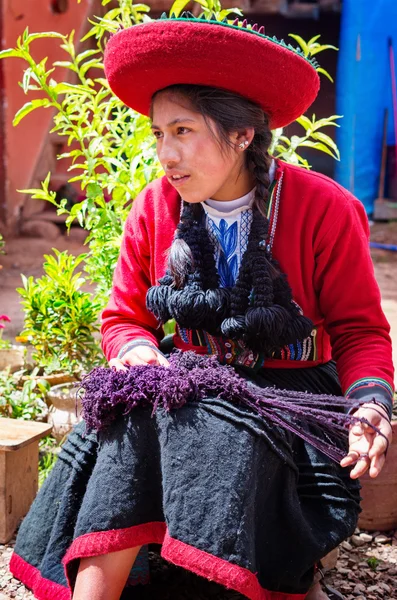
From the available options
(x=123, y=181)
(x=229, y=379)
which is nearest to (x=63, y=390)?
(x=123, y=181)

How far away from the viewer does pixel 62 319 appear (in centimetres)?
326

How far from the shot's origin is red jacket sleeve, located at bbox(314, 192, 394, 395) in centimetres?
208

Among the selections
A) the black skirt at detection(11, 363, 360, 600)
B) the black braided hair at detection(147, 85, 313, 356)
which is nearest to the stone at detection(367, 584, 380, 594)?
the black skirt at detection(11, 363, 360, 600)

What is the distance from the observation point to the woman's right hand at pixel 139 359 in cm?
205

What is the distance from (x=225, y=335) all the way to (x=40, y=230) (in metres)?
5.81

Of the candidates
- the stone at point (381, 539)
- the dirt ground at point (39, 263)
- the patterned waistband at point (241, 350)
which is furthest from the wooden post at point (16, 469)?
the dirt ground at point (39, 263)

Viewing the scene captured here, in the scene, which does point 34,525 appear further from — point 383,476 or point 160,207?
point 383,476

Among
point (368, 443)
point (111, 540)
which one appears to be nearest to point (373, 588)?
point (368, 443)

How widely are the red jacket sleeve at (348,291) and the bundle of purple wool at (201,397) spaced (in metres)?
0.17

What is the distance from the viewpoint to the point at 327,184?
220cm

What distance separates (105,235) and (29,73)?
0.71m

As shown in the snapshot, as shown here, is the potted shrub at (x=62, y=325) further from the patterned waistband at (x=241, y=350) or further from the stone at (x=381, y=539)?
the stone at (x=381, y=539)

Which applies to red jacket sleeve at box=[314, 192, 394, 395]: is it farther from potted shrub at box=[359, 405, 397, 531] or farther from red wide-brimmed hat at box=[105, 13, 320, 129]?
potted shrub at box=[359, 405, 397, 531]

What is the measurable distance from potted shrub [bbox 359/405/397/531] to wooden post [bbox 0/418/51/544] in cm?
113
